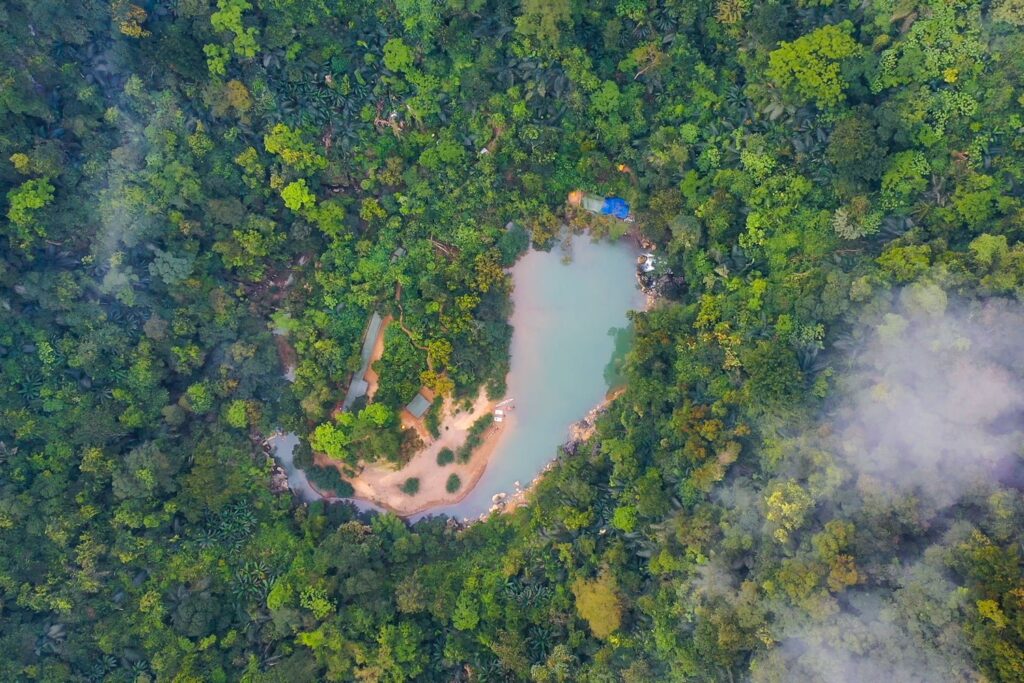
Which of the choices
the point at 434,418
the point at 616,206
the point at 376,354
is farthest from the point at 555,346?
the point at 376,354

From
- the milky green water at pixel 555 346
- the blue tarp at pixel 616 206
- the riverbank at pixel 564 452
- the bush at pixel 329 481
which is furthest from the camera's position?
the milky green water at pixel 555 346

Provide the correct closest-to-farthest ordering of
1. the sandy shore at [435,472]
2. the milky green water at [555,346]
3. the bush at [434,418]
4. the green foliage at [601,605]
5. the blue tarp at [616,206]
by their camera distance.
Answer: the green foliage at [601,605] → the bush at [434,418] → the blue tarp at [616,206] → the sandy shore at [435,472] → the milky green water at [555,346]

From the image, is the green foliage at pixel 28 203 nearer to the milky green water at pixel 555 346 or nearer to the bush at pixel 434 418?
the bush at pixel 434 418

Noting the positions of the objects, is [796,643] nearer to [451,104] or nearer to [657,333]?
[657,333]

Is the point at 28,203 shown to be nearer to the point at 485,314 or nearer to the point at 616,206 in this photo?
the point at 485,314

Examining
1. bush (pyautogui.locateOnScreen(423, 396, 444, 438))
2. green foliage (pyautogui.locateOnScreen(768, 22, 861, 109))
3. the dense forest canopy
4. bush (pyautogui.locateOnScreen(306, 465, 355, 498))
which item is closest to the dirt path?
the dense forest canopy

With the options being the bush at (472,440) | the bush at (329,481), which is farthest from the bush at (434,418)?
the bush at (329,481)
